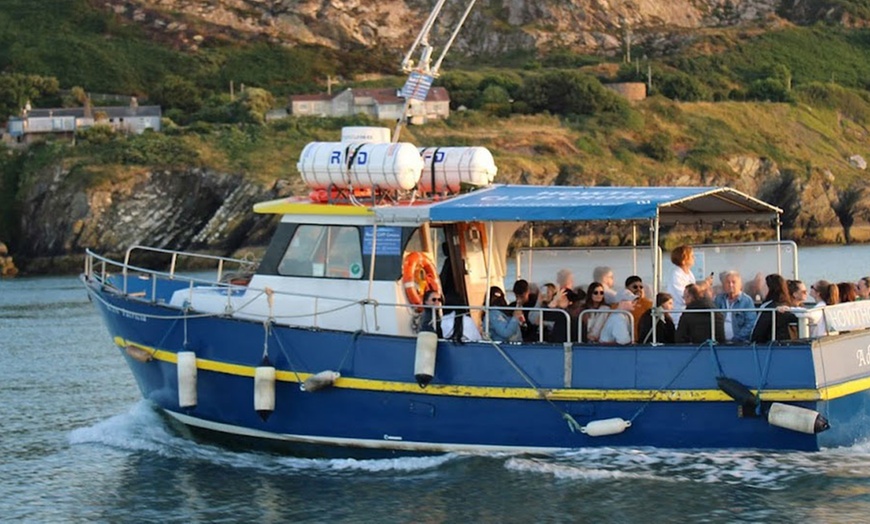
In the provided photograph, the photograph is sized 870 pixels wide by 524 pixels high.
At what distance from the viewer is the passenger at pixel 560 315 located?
1563 cm

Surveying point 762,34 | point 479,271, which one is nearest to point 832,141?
point 762,34

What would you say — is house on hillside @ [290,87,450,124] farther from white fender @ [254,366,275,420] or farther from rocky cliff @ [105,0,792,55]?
white fender @ [254,366,275,420]

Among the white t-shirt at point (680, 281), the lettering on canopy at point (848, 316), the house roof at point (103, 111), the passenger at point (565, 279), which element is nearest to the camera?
the lettering on canopy at point (848, 316)

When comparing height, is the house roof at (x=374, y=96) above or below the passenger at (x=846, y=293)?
above

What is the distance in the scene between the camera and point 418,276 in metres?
16.6

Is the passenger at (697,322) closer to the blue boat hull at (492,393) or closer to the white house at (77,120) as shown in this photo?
the blue boat hull at (492,393)

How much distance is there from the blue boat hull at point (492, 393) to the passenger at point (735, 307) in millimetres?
571

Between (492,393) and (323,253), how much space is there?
2.83 meters

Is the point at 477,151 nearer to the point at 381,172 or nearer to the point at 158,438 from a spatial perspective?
the point at 381,172

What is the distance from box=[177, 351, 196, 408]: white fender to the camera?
1656 centimetres

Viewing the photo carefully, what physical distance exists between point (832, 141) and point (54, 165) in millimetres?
51371

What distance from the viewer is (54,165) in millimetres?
84875

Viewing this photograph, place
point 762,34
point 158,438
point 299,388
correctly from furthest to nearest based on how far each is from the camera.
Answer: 1. point 762,34
2. point 158,438
3. point 299,388

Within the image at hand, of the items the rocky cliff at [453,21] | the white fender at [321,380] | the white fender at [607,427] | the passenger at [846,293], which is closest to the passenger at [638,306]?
the white fender at [607,427]
